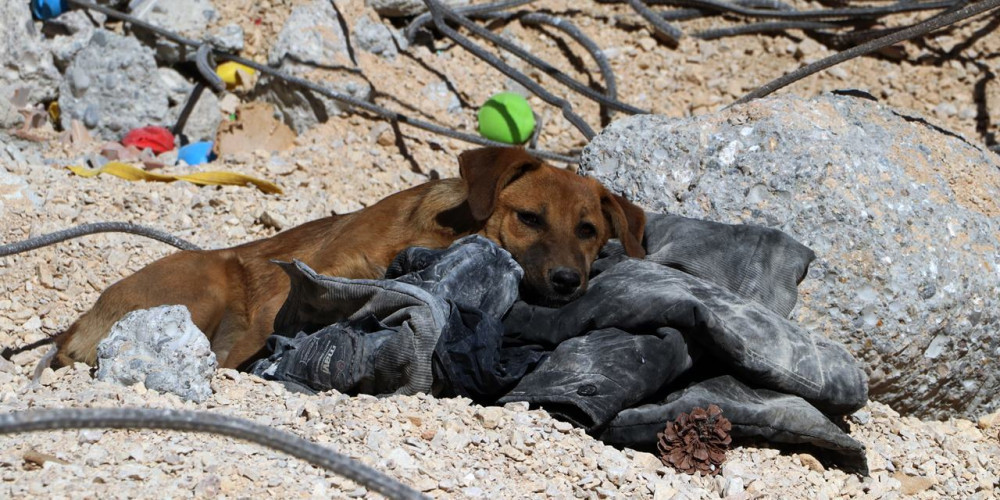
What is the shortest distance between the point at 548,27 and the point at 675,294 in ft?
19.9

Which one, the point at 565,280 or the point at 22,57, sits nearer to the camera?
the point at 565,280

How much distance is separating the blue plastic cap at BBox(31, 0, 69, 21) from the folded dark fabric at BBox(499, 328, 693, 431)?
269 inches

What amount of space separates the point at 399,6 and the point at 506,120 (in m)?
1.75

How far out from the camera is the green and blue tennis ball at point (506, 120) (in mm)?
9023

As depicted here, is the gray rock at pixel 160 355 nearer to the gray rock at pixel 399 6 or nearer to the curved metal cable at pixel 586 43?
the curved metal cable at pixel 586 43

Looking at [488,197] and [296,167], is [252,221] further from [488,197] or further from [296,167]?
[488,197]

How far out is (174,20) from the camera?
992cm

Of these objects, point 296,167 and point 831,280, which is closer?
point 831,280

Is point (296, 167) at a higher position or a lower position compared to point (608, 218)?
lower

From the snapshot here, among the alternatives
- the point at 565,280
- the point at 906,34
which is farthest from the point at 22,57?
the point at 906,34

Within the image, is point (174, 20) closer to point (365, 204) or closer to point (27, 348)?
point (365, 204)

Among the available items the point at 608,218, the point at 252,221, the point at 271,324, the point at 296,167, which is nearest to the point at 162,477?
the point at 271,324

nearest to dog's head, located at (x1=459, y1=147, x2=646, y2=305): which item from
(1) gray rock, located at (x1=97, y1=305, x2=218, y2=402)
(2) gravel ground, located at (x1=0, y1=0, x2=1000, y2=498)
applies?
(2) gravel ground, located at (x1=0, y1=0, x2=1000, y2=498)

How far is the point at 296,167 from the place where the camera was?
8758 mm
